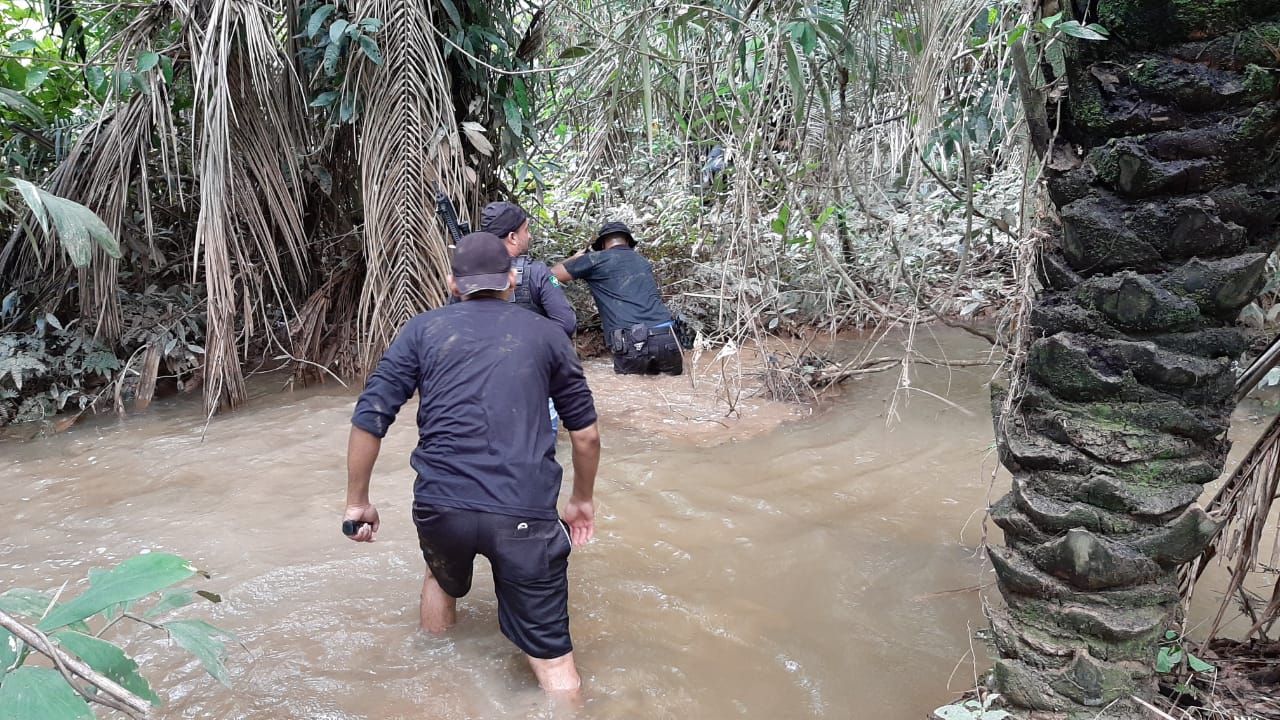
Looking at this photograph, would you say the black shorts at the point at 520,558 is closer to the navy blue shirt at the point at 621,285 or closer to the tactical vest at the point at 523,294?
the tactical vest at the point at 523,294

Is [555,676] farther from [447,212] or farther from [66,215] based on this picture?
[447,212]

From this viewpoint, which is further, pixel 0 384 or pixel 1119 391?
pixel 0 384

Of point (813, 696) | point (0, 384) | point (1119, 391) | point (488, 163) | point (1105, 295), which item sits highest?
point (488, 163)

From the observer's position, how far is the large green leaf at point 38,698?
763 mm

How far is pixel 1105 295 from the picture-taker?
5.44 ft

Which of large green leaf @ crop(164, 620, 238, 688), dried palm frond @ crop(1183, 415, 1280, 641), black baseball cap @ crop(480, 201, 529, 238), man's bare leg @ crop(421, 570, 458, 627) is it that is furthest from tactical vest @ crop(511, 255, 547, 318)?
large green leaf @ crop(164, 620, 238, 688)

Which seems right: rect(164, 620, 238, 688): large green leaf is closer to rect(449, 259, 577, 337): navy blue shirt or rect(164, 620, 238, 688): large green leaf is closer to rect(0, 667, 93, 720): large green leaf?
rect(0, 667, 93, 720): large green leaf

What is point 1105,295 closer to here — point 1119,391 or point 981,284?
point 1119,391

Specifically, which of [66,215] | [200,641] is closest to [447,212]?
[66,215]

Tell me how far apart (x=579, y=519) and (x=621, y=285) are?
3544 mm

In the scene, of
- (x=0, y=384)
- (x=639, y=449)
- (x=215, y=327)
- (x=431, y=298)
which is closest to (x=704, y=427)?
(x=639, y=449)

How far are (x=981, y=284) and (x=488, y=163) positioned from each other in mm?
3440

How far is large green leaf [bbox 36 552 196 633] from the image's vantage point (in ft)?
2.90

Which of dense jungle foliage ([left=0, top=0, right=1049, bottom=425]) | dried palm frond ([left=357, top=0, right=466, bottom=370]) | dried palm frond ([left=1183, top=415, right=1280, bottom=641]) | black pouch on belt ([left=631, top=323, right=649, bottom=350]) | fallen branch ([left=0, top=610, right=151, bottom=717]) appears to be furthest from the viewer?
black pouch on belt ([left=631, top=323, right=649, bottom=350])
